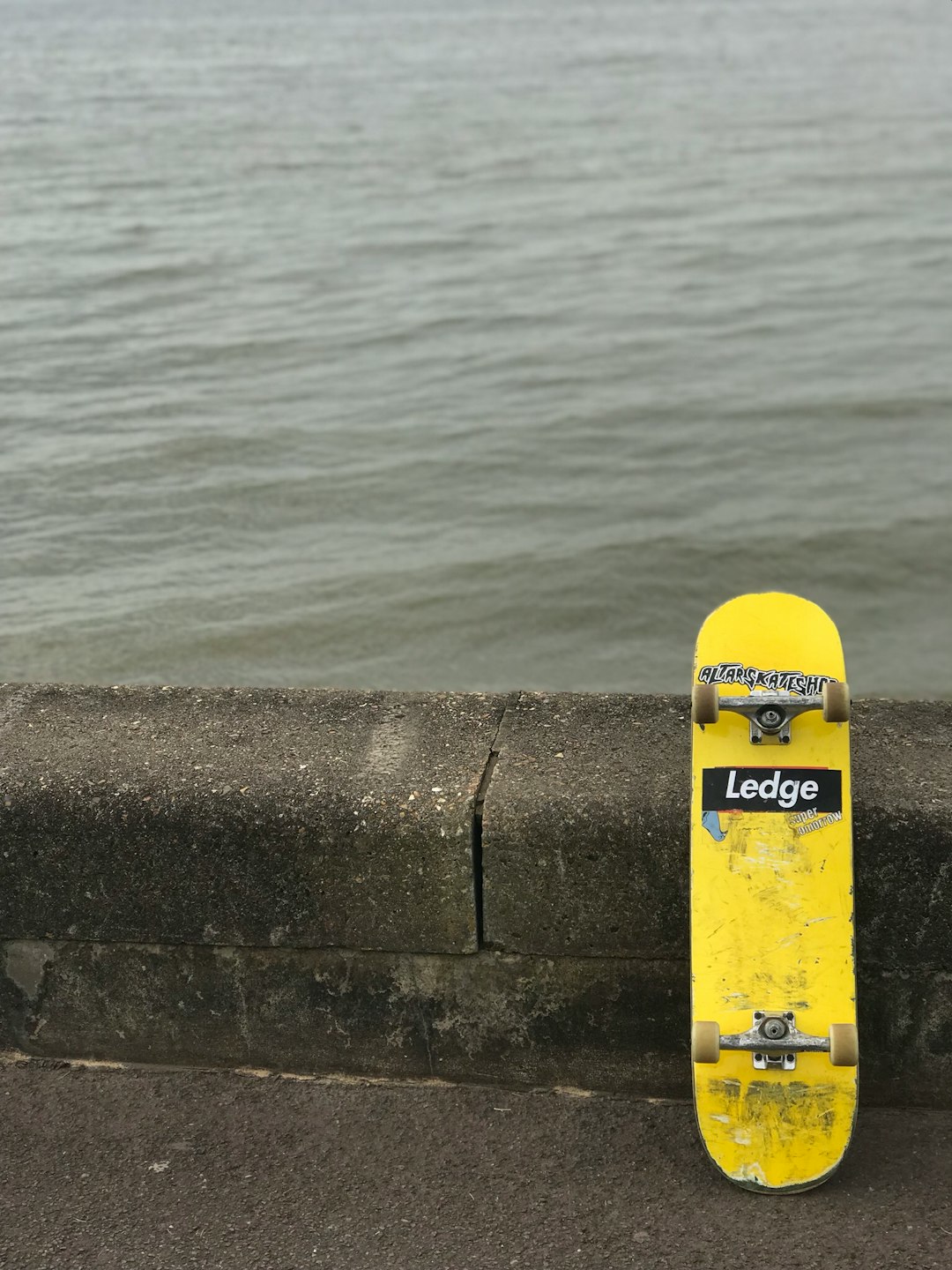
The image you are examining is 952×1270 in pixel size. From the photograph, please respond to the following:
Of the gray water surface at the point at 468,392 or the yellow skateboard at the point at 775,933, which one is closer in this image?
the yellow skateboard at the point at 775,933

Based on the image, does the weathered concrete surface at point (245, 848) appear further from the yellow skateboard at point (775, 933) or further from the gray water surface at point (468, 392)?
the gray water surface at point (468, 392)

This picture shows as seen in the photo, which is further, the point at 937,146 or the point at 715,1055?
the point at 937,146

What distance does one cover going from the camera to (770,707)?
2623mm

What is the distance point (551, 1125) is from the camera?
2.81m

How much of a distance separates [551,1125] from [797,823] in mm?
774

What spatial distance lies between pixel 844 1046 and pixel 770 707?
1.97ft

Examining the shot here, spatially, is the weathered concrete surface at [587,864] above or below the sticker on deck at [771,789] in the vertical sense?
below

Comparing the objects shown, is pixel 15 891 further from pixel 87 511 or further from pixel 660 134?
pixel 660 134

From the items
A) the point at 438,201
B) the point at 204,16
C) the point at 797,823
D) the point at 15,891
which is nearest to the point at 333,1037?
the point at 15,891

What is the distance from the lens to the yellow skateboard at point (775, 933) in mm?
2580

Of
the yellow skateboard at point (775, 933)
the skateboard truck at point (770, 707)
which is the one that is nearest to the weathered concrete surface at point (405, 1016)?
the yellow skateboard at point (775, 933)

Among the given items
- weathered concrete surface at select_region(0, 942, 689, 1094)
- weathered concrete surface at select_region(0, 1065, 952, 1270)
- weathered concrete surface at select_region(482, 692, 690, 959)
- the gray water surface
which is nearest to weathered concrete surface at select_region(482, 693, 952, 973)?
weathered concrete surface at select_region(482, 692, 690, 959)

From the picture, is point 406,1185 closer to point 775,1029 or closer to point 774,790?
point 775,1029

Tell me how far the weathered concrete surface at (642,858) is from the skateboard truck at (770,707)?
0.71ft
